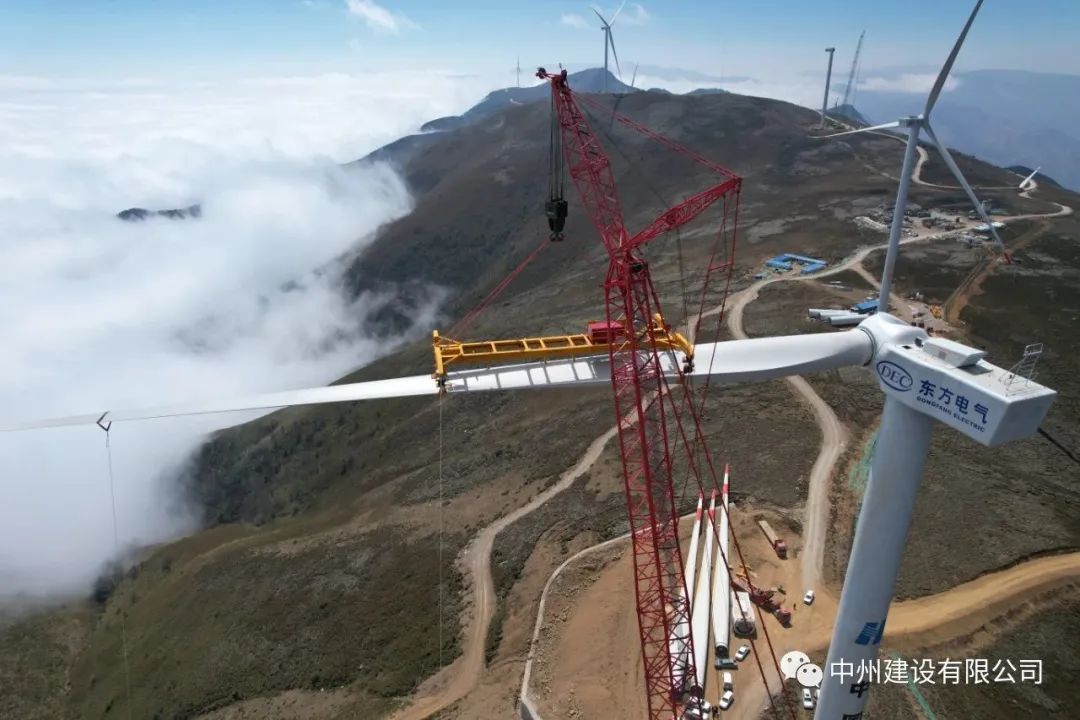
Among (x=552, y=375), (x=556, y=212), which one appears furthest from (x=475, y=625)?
(x=556, y=212)

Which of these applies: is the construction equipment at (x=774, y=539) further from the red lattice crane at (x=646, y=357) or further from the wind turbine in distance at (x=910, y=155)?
the wind turbine in distance at (x=910, y=155)

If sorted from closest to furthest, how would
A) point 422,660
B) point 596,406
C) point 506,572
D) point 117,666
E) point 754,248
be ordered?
point 422,660, point 506,572, point 117,666, point 596,406, point 754,248

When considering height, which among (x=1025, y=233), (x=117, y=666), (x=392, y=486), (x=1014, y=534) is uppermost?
(x=1025, y=233)

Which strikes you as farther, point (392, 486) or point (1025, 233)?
point (1025, 233)

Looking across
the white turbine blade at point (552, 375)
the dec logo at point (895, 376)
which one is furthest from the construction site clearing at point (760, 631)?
the dec logo at point (895, 376)

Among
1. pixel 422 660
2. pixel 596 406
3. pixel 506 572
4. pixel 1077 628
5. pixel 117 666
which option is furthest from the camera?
pixel 596 406

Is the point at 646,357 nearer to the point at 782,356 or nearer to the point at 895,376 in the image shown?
the point at 782,356

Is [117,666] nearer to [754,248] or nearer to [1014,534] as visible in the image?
[1014,534]

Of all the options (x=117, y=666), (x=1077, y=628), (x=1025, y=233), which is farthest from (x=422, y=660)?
(x=1025, y=233)
